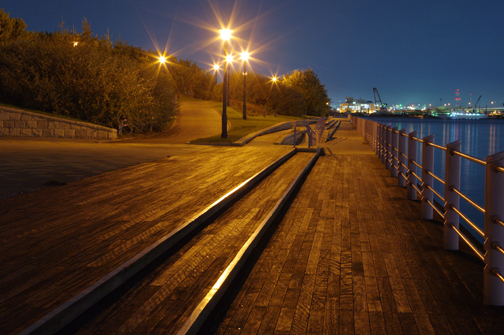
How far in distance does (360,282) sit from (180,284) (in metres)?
1.72

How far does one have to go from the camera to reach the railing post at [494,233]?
370 centimetres

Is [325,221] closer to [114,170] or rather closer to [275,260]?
[275,260]

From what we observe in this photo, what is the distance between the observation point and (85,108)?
23.7 m

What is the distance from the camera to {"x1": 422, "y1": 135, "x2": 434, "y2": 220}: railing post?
21.6 feet

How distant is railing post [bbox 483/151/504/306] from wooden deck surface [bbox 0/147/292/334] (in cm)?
335

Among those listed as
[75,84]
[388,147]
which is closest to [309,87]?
[75,84]

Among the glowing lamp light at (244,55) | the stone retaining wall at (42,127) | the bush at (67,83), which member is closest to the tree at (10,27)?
the bush at (67,83)

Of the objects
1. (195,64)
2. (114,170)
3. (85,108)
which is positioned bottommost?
(114,170)

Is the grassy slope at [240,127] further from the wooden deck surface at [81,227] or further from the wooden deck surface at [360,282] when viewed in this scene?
the wooden deck surface at [360,282]

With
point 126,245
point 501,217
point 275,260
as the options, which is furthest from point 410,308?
point 126,245

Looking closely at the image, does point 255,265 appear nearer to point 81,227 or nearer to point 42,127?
point 81,227

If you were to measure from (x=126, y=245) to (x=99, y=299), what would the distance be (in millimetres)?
1286

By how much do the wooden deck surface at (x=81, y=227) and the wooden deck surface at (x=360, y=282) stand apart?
1.41 m

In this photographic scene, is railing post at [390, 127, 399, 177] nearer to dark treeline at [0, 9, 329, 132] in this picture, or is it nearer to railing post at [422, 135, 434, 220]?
railing post at [422, 135, 434, 220]
